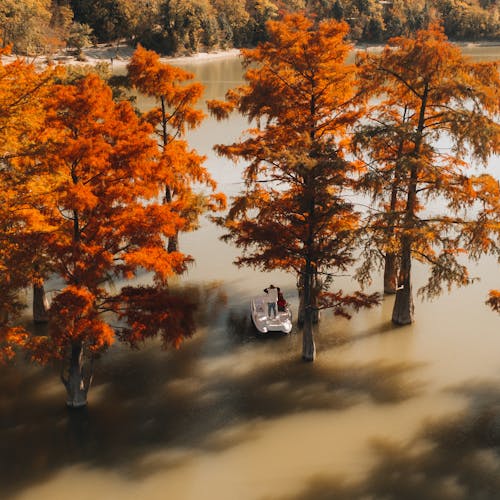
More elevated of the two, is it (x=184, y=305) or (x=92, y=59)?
(x=92, y=59)

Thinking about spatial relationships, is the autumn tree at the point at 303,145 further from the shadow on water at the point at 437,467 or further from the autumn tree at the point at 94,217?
the shadow on water at the point at 437,467

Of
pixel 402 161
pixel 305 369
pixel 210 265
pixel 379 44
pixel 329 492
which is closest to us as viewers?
pixel 329 492

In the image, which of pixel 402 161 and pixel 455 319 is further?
pixel 455 319

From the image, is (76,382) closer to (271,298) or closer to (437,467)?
(271,298)

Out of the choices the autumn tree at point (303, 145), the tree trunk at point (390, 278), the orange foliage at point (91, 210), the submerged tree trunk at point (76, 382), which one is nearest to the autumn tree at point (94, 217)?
the orange foliage at point (91, 210)

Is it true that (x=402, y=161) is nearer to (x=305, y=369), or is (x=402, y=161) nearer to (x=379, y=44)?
(x=305, y=369)

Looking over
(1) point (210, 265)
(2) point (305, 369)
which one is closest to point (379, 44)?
(1) point (210, 265)

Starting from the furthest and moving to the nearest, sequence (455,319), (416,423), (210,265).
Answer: (210,265), (455,319), (416,423)
